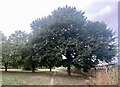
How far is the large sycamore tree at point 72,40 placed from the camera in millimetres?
18453

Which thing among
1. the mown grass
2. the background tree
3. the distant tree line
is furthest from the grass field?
the background tree

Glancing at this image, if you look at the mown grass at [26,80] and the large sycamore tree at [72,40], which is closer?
the mown grass at [26,80]

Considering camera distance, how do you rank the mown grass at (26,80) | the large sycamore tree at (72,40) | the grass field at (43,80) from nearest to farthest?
the mown grass at (26,80) → the grass field at (43,80) → the large sycamore tree at (72,40)

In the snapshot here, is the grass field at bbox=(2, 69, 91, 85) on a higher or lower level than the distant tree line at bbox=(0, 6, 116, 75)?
lower

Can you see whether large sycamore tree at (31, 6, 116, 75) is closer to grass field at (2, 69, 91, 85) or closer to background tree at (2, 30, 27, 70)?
grass field at (2, 69, 91, 85)

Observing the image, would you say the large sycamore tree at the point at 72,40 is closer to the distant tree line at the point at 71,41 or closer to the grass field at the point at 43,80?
the distant tree line at the point at 71,41

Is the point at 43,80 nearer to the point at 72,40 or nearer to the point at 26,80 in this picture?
the point at 26,80

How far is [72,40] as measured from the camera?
1853cm

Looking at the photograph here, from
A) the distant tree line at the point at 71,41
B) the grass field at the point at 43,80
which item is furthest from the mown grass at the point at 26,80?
the distant tree line at the point at 71,41

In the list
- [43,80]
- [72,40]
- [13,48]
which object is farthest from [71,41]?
[13,48]

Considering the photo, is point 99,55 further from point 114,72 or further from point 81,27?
point 114,72

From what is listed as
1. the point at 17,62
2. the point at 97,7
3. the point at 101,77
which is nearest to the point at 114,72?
the point at 101,77

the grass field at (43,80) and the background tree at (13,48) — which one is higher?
the background tree at (13,48)

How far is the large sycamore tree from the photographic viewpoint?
60.5 ft
